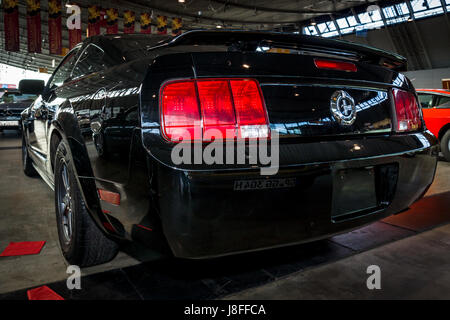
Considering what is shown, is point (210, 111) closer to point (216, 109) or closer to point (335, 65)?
point (216, 109)

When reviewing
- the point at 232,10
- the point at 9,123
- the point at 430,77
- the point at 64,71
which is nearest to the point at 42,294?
the point at 64,71

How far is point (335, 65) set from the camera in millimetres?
1540

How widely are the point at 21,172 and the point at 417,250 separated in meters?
4.60

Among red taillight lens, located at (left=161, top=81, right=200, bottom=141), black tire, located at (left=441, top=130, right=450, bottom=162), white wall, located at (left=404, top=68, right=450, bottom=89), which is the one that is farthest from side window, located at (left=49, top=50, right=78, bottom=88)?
white wall, located at (left=404, top=68, right=450, bottom=89)

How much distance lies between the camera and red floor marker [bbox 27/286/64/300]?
1589 mm

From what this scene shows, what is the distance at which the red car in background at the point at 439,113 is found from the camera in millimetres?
5746

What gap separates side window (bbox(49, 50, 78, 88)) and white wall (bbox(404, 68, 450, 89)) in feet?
66.5

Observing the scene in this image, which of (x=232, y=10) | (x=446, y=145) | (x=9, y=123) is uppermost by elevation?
(x=232, y=10)

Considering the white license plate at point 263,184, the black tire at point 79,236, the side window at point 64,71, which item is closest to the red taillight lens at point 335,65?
the white license plate at point 263,184

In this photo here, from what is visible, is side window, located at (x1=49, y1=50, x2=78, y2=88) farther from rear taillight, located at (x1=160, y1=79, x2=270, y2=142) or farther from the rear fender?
rear taillight, located at (x1=160, y1=79, x2=270, y2=142)

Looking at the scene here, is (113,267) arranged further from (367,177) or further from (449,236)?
(449,236)

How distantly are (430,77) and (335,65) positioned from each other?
Result: 21.0 meters

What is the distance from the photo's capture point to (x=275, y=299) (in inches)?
61.8
